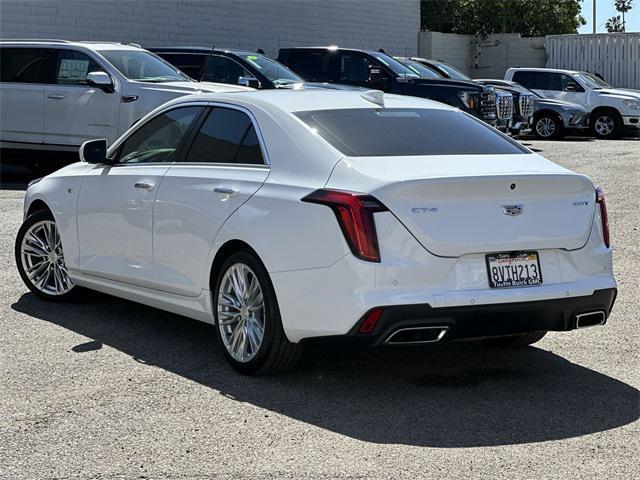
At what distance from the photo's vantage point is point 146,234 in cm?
761

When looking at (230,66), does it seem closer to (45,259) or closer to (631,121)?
(45,259)

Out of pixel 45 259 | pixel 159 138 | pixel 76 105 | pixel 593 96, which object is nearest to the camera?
pixel 159 138

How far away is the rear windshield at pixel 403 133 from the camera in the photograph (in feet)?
22.0

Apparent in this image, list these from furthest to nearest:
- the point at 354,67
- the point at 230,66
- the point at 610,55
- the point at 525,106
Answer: the point at 610,55 < the point at 525,106 < the point at 354,67 < the point at 230,66

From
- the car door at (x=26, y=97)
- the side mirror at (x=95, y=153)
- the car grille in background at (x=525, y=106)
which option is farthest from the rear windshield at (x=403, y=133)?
the car grille in background at (x=525, y=106)

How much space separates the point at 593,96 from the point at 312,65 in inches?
323

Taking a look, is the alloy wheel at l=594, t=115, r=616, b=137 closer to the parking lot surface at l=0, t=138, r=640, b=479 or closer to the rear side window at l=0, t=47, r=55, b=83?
the rear side window at l=0, t=47, r=55, b=83

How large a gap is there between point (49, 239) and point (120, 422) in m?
3.25

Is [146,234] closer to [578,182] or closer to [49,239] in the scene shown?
[49,239]

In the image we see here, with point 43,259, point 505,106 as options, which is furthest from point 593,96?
point 43,259

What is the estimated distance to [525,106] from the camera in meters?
24.4

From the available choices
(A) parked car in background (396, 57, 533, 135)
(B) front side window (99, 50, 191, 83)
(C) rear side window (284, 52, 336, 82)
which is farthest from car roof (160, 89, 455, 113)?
(C) rear side window (284, 52, 336, 82)

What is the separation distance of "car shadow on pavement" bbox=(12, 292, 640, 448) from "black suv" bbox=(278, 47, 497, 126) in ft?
48.6

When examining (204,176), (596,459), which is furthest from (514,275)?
(204,176)
